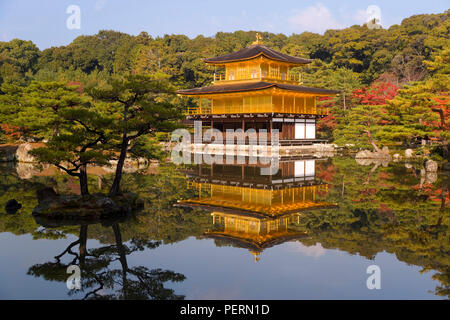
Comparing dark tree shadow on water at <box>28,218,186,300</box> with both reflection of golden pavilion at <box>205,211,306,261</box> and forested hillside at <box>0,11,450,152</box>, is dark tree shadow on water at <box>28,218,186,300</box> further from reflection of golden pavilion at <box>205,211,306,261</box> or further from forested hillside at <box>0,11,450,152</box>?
forested hillside at <box>0,11,450,152</box>

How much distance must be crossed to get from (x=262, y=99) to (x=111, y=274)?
Result: 33.0 metres

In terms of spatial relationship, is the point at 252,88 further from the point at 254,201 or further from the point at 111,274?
the point at 111,274

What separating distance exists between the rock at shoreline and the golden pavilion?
2538 centimetres

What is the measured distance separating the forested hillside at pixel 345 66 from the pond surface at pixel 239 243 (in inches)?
449

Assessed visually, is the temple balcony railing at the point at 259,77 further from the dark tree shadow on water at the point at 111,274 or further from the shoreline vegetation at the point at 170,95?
the dark tree shadow on water at the point at 111,274

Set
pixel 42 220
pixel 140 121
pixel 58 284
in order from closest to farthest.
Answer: pixel 58 284 → pixel 42 220 → pixel 140 121

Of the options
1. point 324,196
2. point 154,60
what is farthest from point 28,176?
point 154,60

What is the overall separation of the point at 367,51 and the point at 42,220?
7029cm

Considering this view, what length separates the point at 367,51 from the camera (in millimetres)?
72062

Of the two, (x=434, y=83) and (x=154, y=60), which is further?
(x=154, y=60)

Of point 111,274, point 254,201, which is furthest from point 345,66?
point 111,274

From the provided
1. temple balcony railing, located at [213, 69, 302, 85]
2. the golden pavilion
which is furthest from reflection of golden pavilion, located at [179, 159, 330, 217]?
temple balcony railing, located at [213, 69, 302, 85]
